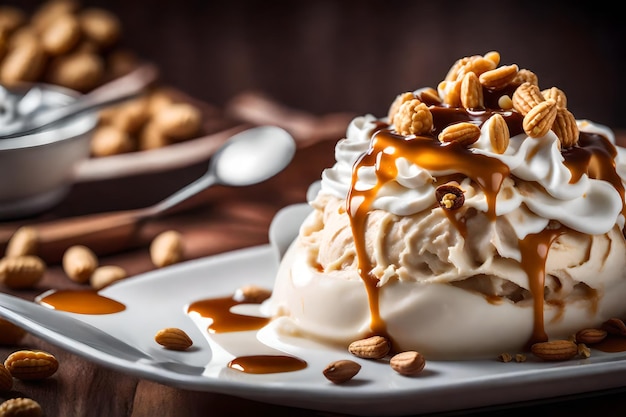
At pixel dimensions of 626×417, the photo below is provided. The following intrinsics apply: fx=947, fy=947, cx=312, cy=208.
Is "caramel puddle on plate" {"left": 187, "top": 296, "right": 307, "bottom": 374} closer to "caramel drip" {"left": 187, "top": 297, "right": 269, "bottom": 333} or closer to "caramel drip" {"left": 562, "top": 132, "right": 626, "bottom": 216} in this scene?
"caramel drip" {"left": 187, "top": 297, "right": 269, "bottom": 333}

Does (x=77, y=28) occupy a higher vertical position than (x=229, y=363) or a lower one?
higher

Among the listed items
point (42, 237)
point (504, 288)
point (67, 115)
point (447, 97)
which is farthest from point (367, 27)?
point (504, 288)

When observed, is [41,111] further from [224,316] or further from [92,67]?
[224,316]

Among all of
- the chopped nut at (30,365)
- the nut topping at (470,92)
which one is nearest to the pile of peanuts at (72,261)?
the chopped nut at (30,365)

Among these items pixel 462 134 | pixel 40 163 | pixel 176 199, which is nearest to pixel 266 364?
pixel 462 134

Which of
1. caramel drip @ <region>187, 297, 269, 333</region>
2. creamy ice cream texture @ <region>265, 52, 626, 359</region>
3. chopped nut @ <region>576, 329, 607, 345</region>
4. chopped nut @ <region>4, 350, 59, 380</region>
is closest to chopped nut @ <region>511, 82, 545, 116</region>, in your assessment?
creamy ice cream texture @ <region>265, 52, 626, 359</region>

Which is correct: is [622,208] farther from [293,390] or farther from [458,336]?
[293,390]
